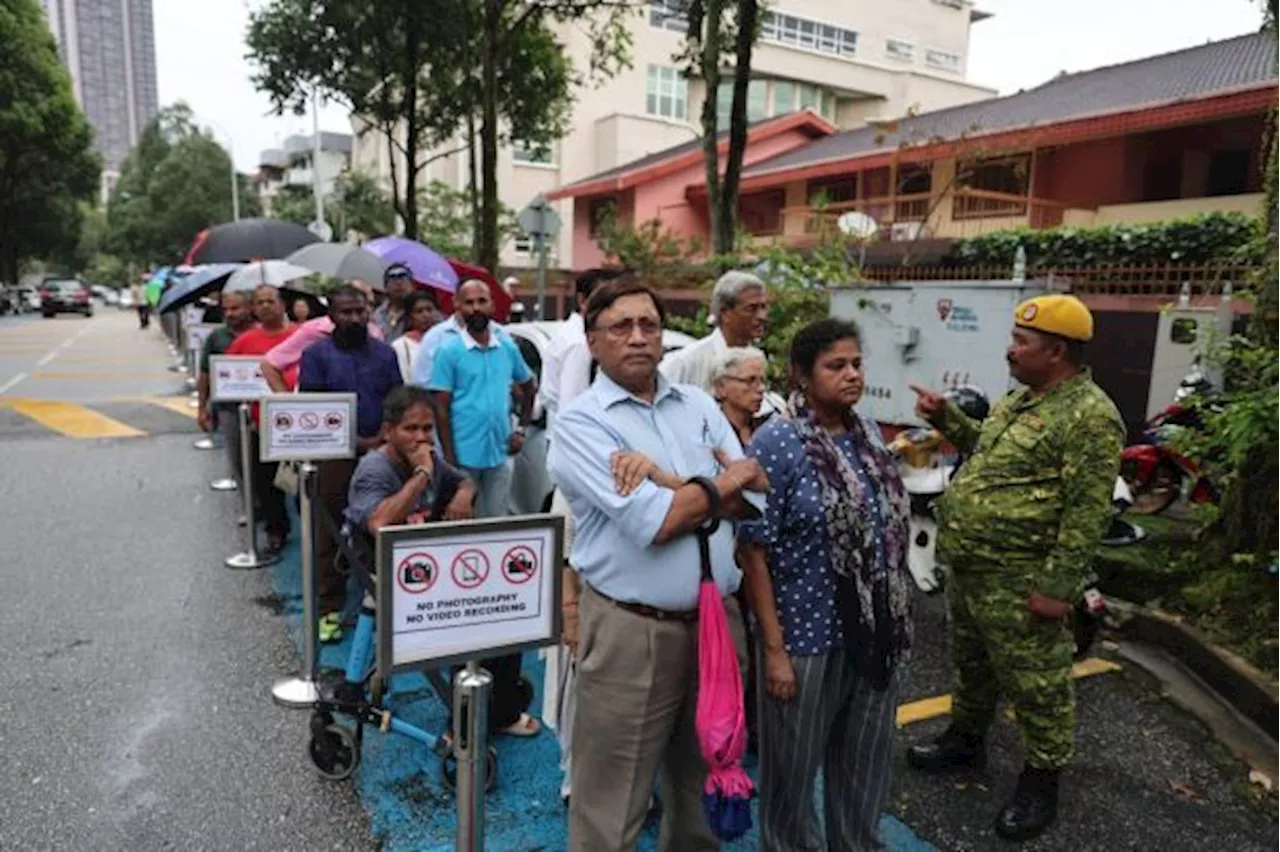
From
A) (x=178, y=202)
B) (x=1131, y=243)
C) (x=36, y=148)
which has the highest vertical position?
(x=36, y=148)

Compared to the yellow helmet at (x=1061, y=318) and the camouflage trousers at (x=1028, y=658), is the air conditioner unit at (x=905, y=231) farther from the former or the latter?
the camouflage trousers at (x=1028, y=658)

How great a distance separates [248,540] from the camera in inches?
229

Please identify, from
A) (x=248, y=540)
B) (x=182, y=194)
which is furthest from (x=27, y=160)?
(x=248, y=540)

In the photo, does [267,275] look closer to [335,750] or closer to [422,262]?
[422,262]

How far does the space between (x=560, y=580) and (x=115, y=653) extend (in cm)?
331

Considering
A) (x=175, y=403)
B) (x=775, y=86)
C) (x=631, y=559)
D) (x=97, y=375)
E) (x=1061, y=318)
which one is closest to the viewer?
(x=631, y=559)

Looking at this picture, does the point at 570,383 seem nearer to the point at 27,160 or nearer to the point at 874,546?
the point at 874,546

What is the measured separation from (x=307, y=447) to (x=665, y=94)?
114 ft

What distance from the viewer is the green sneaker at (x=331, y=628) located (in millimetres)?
4504

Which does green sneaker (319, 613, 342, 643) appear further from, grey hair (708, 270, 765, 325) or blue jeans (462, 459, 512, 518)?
grey hair (708, 270, 765, 325)

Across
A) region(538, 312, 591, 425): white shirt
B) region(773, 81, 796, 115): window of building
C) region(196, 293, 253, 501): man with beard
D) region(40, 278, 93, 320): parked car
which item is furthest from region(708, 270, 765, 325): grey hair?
region(40, 278, 93, 320): parked car

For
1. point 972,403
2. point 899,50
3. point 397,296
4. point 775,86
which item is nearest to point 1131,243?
point 972,403

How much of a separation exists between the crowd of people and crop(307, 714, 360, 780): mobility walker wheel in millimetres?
593

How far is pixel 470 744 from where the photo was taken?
2.13 meters
